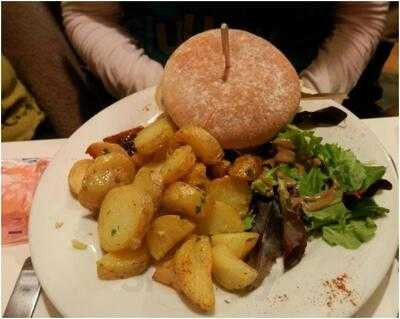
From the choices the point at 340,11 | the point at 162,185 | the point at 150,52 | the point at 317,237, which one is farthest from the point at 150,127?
the point at 340,11

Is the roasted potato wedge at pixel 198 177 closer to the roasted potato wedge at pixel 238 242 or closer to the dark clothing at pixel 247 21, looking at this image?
the roasted potato wedge at pixel 238 242

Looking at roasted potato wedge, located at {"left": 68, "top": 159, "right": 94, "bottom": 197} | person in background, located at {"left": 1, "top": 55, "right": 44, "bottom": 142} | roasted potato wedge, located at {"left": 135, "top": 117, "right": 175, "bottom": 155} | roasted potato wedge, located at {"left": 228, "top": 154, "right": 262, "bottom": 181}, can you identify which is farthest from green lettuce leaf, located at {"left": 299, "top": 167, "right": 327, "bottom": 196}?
person in background, located at {"left": 1, "top": 55, "right": 44, "bottom": 142}

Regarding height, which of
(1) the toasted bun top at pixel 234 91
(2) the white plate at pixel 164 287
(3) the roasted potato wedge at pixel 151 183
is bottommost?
(2) the white plate at pixel 164 287

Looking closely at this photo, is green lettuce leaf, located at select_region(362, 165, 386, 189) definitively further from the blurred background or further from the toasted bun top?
the blurred background

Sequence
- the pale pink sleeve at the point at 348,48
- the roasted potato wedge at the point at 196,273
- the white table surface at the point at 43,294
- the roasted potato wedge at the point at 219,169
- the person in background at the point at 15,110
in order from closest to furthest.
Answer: the roasted potato wedge at the point at 196,273 → the white table surface at the point at 43,294 → the roasted potato wedge at the point at 219,169 → the pale pink sleeve at the point at 348,48 → the person in background at the point at 15,110

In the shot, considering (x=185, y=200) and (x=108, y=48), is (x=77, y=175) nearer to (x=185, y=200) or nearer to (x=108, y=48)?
(x=185, y=200)

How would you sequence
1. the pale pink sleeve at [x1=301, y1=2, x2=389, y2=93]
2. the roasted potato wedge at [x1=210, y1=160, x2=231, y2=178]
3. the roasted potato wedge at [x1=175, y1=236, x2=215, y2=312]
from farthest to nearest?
the pale pink sleeve at [x1=301, y1=2, x2=389, y2=93], the roasted potato wedge at [x1=210, y1=160, x2=231, y2=178], the roasted potato wedge at [x1=175, y1=236, x2=215, y2=312]

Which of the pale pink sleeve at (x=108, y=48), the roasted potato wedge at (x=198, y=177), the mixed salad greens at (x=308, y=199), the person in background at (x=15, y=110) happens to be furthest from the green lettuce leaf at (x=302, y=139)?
the person in background at (x=15, y=110)
